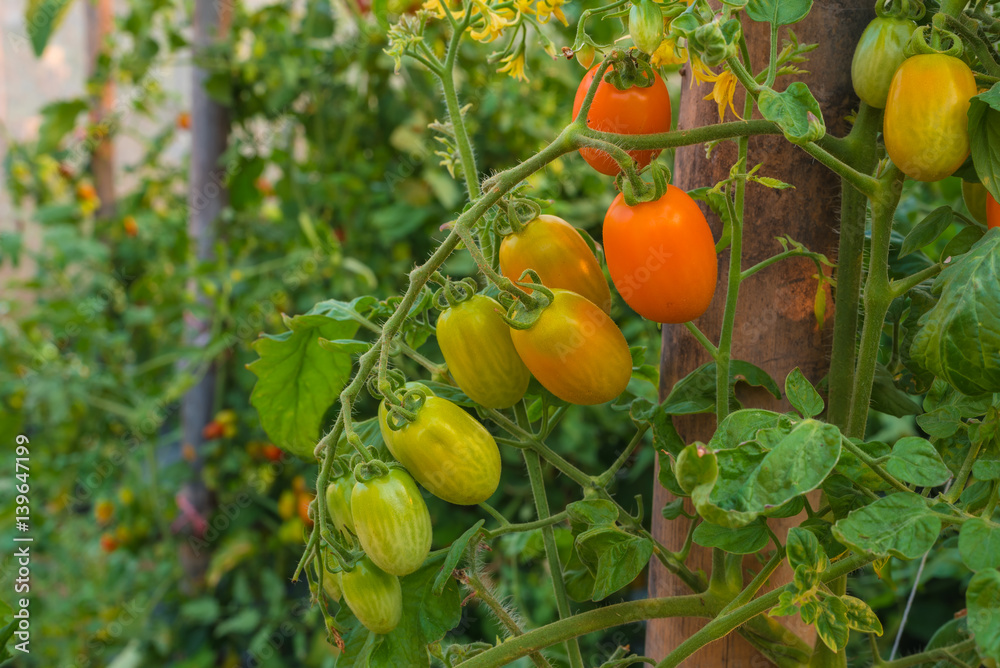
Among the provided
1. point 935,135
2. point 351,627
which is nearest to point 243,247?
point 351,627

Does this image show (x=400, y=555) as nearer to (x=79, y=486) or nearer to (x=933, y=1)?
(x=933, y=1)

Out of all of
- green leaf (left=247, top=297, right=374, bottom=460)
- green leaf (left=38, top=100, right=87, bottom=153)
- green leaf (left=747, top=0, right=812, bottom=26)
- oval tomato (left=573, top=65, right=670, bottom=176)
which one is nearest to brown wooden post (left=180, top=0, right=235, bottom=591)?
green leaf (left=38, top=100, right=87, bottom=153)

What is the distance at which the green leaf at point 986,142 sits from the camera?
1.49 feet

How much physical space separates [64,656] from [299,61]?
5.42 feet

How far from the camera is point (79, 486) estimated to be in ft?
7.52

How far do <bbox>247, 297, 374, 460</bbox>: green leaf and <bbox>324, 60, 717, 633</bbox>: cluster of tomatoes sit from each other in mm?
159

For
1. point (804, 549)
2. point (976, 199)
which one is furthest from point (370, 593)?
point (976, 199)

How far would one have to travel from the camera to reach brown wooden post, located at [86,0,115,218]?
2.31 m

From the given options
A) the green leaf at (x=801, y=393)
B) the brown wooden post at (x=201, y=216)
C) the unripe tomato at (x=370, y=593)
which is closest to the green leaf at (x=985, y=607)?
the green leaf at (x=801, y=393)

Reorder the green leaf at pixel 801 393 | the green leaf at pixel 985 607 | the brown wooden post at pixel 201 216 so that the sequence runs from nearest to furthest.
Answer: the green leaf at pixel 985 607 → the green leaf at pixel 801 393 → the brown wooden post at pixel 201 216

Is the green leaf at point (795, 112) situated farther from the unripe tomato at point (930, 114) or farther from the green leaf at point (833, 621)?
the green leaf at point (833, 621)

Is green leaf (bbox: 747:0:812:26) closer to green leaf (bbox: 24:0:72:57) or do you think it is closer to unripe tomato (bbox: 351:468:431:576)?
unripe tomato (bbox: 351:468:431:576)

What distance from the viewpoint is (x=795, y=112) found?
1.45ft

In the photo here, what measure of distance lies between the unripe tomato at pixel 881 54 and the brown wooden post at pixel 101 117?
229 centimetres
